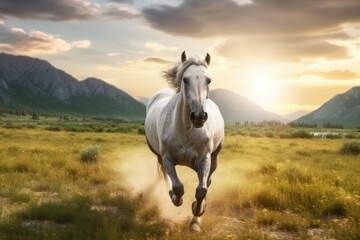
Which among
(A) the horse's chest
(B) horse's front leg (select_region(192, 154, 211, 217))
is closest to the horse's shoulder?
(A) the horse's chest

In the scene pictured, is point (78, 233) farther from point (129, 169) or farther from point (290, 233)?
point (129, 169)

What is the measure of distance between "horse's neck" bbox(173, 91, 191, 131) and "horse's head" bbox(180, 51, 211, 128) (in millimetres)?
263

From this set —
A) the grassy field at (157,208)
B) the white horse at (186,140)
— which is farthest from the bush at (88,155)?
the white horse at (186,140)

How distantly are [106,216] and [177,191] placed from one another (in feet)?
5.39

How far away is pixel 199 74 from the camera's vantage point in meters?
6.34

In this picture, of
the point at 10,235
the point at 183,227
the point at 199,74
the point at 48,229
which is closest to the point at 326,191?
the point at 183,227

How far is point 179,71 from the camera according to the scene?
278 inches

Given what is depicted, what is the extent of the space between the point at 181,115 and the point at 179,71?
0.78 m

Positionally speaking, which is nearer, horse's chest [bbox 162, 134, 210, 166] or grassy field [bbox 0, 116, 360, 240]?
grassy field [bbox 0, 116, 360, 240]

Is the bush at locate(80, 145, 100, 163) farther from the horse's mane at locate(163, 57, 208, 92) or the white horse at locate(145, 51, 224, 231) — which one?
the white horse at locate(145, 51, 224, 231)

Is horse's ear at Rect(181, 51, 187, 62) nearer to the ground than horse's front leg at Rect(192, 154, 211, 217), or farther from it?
farther from it

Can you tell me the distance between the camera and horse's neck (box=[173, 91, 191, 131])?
6793 millimetres

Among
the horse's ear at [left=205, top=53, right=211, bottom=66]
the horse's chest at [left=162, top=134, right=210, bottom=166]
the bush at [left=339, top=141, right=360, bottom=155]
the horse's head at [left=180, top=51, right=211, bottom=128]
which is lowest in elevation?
the bush at [left=339, top=141, right=360, bottom=155]

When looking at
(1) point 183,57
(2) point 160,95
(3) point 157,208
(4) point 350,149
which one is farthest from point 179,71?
(4) point 350,149
